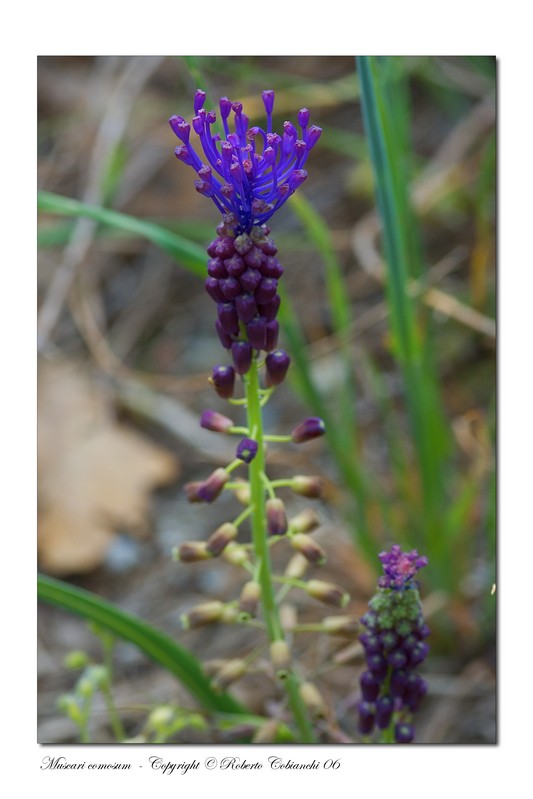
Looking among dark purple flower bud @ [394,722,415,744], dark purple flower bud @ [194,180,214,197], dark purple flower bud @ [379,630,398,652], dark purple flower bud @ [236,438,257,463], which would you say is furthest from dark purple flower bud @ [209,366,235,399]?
dark purple flower bud @ [394,722,415,744]

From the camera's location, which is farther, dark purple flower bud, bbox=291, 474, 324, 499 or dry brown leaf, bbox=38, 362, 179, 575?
dry brown leaf, bbox=38, 362, 179, 575

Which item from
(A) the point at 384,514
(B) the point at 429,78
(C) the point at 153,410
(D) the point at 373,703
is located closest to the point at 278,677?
(D) the point at 373,703

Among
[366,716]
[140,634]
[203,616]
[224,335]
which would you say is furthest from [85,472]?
[224,335]

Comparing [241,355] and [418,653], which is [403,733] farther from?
[241,355]

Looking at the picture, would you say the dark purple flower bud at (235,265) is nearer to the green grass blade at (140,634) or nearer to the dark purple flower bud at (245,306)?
the dark purple flower bud at (245,306)

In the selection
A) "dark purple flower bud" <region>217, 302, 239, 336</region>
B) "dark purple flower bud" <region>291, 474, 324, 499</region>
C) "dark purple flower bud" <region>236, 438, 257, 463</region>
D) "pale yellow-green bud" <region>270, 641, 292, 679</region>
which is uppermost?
"dark purple flower bud" <region>217, 302, 239, 336</region>

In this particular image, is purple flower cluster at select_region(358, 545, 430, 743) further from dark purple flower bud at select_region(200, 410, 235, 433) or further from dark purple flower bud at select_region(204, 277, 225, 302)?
dark purple flower bud at select_region(204, 277, 225, 302)
